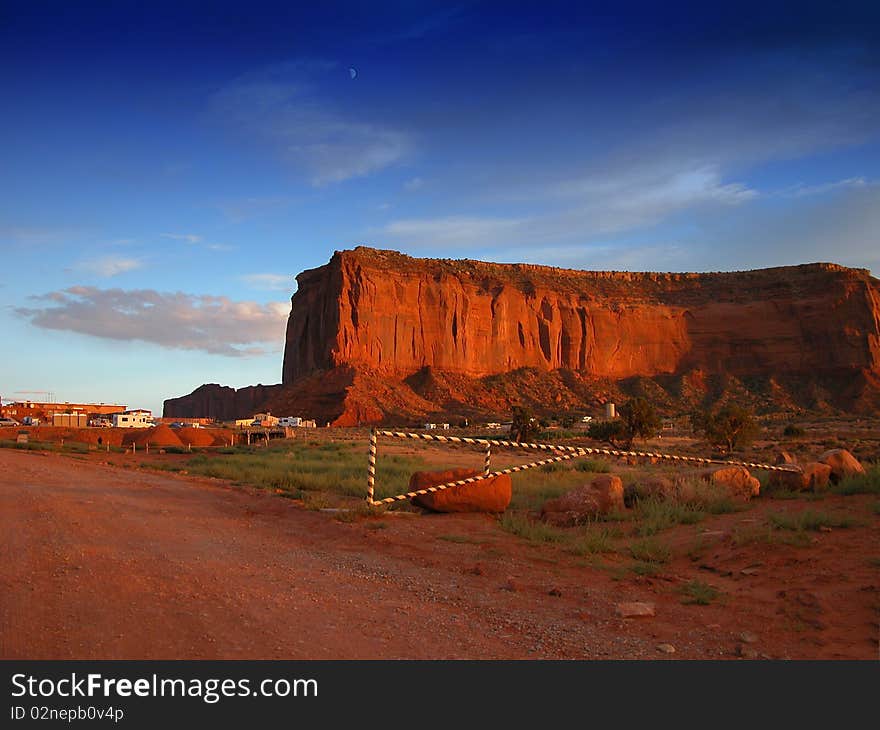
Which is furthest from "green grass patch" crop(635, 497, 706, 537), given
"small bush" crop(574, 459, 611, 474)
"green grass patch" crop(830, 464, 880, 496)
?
"small bush" crop(574, 459, 611, 474)

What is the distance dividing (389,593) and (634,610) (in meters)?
2.14

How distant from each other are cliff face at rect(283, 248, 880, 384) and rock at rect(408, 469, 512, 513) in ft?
258

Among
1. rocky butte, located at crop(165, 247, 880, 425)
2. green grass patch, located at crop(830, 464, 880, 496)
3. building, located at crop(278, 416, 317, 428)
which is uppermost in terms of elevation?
rocky butte, located at crop(165, 247, 880, 425)

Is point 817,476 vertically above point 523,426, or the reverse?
point 817,476

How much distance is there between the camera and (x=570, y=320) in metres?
107

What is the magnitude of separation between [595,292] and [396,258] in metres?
33.3

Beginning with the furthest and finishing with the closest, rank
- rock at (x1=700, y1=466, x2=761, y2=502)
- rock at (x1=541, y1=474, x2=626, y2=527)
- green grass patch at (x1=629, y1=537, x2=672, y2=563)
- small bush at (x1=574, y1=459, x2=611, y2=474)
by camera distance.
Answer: small bush at (x1=574, y1=459, x2=611, y2=474) < rock at (x1=700, y1=466, x2=761, y2=502) < rock at (x1=541, y1=474, x2=626, y2=527) < green grass patch at (x1=629, y1=537, x2=672, y2=563)

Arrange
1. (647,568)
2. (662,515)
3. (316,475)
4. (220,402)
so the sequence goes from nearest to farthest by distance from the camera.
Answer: (647,568)
(662,515)
(316,475)
(220,402)

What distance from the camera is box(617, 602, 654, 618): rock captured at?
5821 mm

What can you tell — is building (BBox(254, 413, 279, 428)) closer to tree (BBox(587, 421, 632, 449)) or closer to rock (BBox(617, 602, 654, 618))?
tree (BBox(587, 421, 632, 449))

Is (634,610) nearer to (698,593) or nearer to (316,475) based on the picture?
(698,593)

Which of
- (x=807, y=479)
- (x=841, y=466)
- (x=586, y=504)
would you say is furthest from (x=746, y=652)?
(x=841, y=466)
